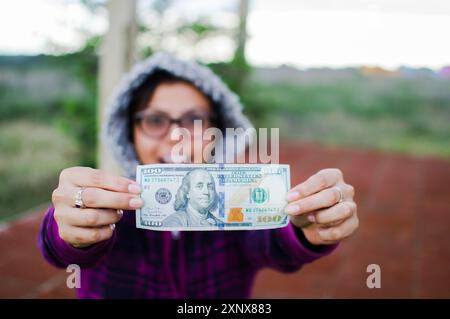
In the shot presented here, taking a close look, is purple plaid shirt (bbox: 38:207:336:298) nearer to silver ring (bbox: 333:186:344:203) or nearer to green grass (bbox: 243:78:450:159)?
silver ring (bbox: 333:186:344:203)

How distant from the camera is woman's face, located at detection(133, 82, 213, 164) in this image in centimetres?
160

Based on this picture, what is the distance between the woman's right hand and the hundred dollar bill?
0.28ft

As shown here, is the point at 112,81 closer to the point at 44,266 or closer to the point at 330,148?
the point at 44,266

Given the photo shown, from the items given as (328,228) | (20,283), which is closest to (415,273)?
(328,228)

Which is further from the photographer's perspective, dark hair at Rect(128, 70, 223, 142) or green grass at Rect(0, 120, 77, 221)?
green grass at Rect(0, 120, 77, 221)

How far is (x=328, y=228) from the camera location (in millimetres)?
1232

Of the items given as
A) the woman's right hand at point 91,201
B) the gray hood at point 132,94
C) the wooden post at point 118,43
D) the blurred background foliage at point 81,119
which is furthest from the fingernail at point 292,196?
the blurred background foliage at point 81,119

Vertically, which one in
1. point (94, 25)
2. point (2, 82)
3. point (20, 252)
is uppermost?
point (94, 25)

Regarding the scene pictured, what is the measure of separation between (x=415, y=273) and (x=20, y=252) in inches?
124

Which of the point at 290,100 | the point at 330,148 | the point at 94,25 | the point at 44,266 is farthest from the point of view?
the point at 290,100

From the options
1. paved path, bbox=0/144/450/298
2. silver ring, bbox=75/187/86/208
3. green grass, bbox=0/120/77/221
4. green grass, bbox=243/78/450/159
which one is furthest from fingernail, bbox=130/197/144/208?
green grass, bbox=243/78/450/159

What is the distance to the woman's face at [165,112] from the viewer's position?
160 cm

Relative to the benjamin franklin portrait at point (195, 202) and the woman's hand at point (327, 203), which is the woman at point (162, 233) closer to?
the woman's hand at point (327, 203)

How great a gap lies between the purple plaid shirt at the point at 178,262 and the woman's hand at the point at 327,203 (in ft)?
0.51
